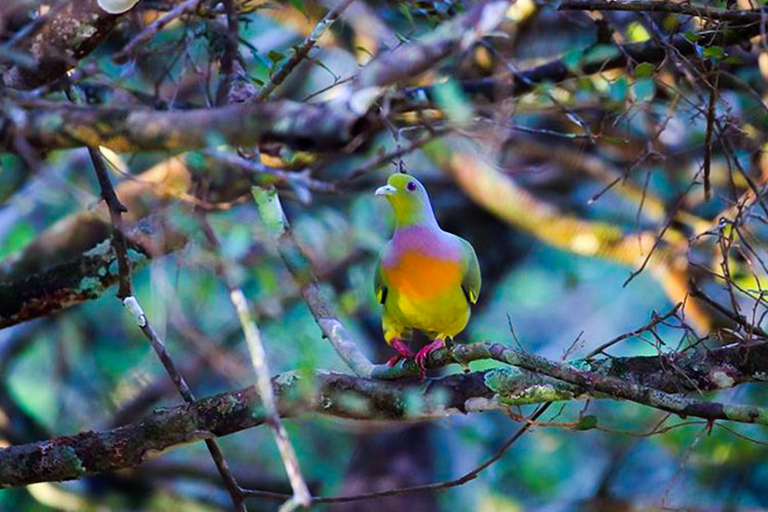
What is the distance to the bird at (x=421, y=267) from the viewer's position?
3426 mm

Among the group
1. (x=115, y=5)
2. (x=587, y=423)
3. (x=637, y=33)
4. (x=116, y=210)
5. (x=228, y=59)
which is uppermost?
(x=637, y=33)

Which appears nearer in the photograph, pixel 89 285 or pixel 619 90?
pixel 89 285

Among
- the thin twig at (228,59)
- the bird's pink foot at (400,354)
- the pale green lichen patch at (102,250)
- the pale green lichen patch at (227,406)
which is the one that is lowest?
the pale green lichen patch at (227,406)

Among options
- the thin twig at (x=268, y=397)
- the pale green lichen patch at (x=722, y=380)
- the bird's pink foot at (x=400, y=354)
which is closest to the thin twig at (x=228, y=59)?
the bird's pink foot at (x=400, y=354)

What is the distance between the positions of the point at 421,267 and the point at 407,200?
0.20 metres

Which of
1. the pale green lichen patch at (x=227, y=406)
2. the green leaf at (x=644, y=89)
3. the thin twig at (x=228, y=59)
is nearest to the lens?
the pale green lichen patch at (x=227, y=406)

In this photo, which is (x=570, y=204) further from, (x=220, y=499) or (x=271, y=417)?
(x=271, y=417)

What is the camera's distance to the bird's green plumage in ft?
11.2

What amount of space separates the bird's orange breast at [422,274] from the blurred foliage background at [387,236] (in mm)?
378

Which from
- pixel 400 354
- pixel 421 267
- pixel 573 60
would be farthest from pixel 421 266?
pixel 573 60

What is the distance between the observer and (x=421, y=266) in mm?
3434

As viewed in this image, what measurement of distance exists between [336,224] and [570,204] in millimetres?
1359

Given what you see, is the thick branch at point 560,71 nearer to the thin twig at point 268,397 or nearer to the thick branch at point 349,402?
the thick branch at point 349,402

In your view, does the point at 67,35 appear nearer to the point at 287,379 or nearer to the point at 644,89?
the point at 287,379
